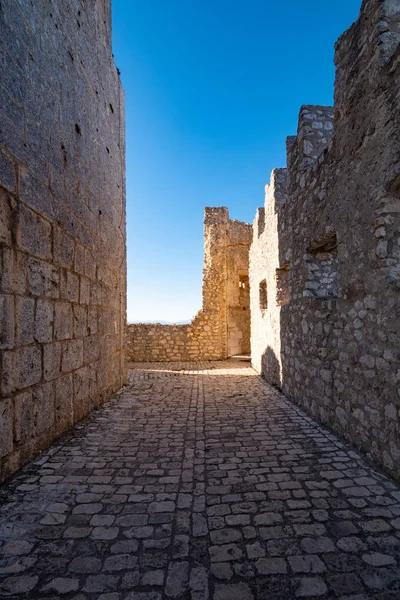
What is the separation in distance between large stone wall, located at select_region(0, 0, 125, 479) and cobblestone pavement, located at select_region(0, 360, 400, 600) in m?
0.56

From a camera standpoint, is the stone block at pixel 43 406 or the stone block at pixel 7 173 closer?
the stone block at pixel 7 173

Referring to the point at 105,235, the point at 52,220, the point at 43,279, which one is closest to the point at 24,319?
the point at 43,279

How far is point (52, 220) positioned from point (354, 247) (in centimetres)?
324

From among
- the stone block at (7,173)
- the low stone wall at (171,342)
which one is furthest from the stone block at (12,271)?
the low stone wall at (171,342)

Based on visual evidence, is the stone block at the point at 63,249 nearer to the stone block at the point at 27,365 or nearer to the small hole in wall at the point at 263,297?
the stone block at the point at 27,365

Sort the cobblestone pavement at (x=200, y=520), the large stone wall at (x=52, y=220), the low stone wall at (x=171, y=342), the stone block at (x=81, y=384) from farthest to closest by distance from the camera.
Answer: the low stone wall at (x=171, y=342) < the stone block at (x=81, y=384) < the large stone wall at (x=52, y=220) < the cobblestone pavement at (x=200, y=520)

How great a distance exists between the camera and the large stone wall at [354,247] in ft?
8.60

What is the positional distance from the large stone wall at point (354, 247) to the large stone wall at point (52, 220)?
3.15m

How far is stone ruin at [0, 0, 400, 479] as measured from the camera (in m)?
2.58

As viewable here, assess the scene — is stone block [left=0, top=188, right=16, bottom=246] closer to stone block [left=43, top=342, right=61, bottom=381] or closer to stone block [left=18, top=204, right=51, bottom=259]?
stone block [left=18, top=204, right=51, bottom=259]

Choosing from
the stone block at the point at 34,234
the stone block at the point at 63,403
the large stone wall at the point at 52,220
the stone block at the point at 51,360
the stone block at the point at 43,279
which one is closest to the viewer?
the large stone wall at the point at 52,220

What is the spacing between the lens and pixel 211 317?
12.2m

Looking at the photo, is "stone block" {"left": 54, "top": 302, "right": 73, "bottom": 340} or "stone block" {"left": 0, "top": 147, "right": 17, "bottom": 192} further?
"stone block" {"left": 54, "top": 302, "right": 73, "bottom": 340}

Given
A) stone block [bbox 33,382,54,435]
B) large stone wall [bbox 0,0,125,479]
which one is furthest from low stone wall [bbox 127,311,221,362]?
stone block [bbox 33,382,54,435]
